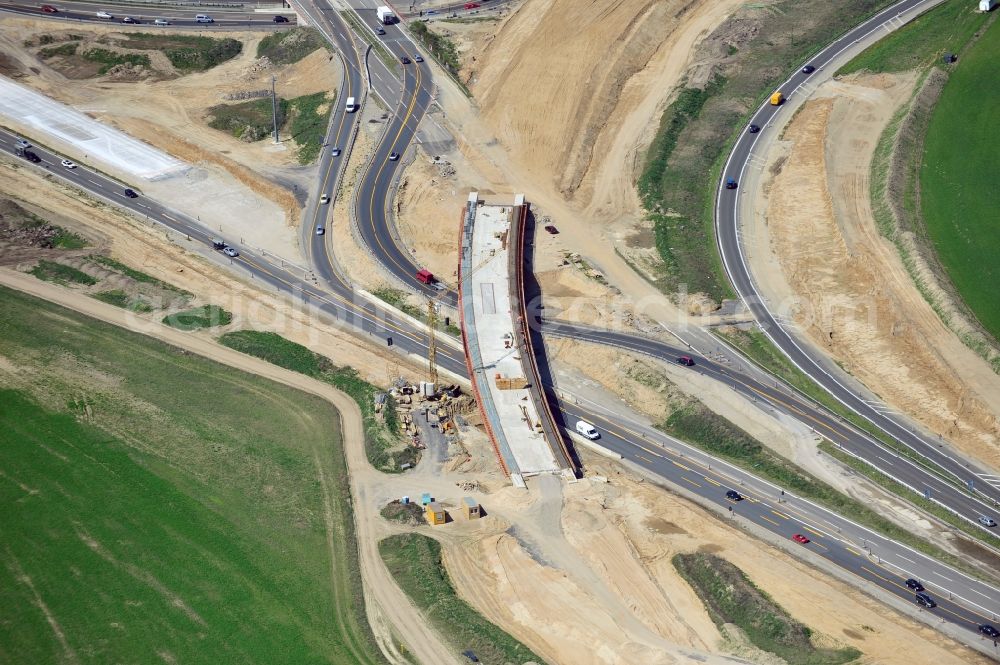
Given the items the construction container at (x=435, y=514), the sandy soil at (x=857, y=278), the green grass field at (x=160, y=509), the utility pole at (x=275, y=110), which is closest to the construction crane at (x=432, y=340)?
the green grass field at (x=160, y=509)

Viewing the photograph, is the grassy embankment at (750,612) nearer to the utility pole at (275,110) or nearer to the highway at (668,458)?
the highway at (668,458)

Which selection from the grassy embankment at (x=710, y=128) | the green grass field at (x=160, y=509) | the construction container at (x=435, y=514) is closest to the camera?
the green grass field at (x=160, y=509)

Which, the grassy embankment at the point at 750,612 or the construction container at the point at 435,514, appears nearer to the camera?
the grassy embankment at the point at 750,612

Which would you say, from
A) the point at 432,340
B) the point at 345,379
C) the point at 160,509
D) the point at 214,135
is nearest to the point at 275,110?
the point at 214,135

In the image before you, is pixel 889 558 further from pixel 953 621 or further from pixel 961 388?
pixel 961 388

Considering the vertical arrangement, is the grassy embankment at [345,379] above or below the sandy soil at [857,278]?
below

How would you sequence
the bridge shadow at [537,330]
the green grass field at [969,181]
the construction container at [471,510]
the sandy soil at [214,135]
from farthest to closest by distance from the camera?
1. the sandy soil at [214,135]
2. the green grass field at [969,181]
3. the bridge shadow at [537,330]
4. the construction container at [471,510]

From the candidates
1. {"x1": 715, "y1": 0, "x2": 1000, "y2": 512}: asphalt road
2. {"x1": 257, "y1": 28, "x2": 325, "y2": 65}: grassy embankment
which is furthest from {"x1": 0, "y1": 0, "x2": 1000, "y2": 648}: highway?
{"x1": 257, "y1": 28, "x2": 325, "y2": 65}: grassy embankment
